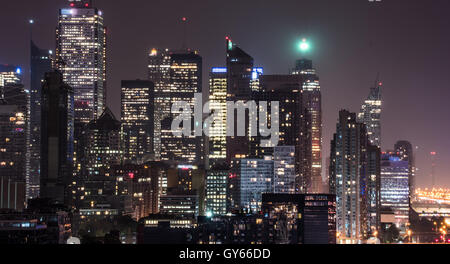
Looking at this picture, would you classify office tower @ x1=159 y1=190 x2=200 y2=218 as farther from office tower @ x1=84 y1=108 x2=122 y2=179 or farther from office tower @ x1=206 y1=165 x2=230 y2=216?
office tower @ x1=84 y1=108 x2=122 y2=179

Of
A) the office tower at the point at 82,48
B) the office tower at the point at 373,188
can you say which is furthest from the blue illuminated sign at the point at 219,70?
the office tower at the point at 373,188

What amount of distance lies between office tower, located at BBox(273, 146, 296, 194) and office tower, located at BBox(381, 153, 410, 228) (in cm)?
1423

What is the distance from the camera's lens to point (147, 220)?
48.0 m

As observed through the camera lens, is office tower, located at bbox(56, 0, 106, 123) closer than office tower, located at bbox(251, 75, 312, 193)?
No

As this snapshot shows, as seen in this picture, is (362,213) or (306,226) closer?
(306,226)

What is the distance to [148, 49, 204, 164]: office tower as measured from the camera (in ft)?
315

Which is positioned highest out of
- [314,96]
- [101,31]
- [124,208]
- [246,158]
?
[101,31]

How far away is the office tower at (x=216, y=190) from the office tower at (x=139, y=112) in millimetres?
25034

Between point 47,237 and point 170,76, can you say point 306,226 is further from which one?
point 170,76

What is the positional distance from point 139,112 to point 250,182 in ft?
126

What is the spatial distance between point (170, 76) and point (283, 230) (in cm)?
6628

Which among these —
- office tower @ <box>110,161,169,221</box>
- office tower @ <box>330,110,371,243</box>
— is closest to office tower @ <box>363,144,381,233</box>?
office tower @ <box>330,110,371,243</box>
